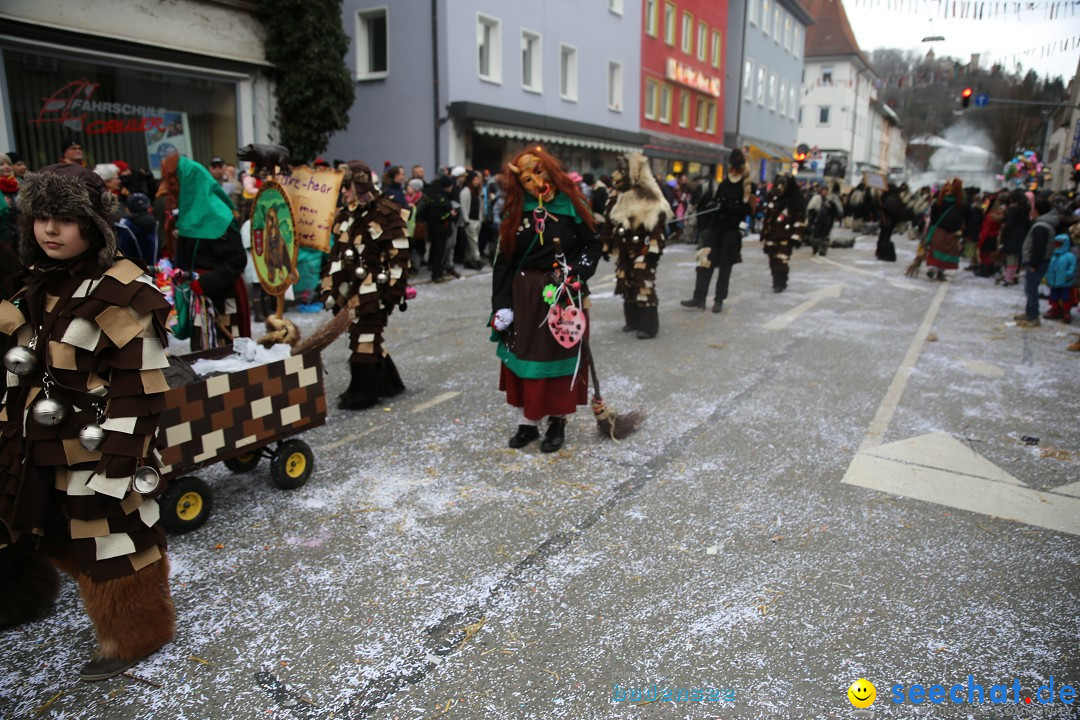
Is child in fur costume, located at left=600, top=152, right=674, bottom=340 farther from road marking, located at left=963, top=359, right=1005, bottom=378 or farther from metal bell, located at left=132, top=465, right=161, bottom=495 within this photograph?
metal bell, located at left=132, top=465, right=161, bottom=495

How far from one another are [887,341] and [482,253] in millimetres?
9737

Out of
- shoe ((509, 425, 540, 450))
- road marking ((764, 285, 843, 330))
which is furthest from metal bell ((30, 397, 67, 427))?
road marking ((764, 285, 843, 330))

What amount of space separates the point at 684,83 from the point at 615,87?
21.7 feet

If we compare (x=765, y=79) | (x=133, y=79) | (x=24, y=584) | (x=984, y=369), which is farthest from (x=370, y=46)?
(x=765, y=79)

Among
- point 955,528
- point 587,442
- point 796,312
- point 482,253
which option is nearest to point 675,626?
point 955,528

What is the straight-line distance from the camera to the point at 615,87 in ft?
91.7

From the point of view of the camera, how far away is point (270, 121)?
15438mm

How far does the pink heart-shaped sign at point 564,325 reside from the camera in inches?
196

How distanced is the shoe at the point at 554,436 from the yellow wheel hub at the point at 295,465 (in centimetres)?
161

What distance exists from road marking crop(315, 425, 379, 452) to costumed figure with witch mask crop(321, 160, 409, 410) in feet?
1.89

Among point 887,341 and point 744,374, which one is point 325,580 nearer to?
point 744,374

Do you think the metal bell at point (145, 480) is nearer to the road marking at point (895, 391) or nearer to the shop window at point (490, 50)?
the road marking at point (895, 391)

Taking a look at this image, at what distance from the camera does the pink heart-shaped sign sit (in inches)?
196

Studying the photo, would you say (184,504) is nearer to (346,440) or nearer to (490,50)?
(346,440)
